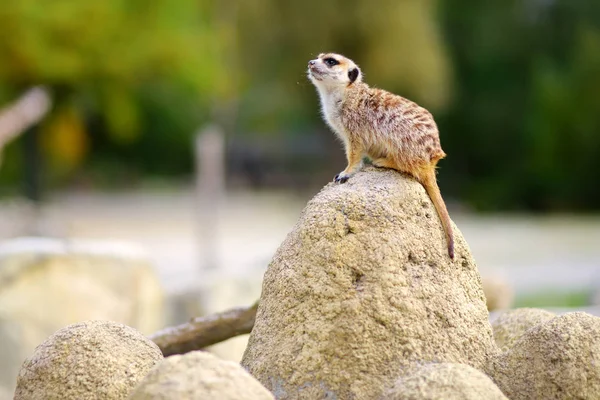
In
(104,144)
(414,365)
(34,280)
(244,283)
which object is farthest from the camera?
(104,144)

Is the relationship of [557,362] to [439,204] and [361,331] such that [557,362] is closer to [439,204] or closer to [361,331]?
[361,331]

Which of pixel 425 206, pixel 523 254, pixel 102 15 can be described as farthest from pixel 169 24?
pixel 425 206

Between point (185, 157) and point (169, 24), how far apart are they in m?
14.0

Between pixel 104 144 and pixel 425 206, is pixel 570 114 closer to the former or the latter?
pixel 104 144

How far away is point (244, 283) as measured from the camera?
8008mm

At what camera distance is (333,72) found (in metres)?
4.21

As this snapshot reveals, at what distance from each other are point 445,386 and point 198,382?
0.73 m

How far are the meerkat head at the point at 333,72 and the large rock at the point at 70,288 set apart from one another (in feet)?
11.1

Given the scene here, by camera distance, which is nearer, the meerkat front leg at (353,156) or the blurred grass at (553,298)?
the meerkat front leg at (353,156)

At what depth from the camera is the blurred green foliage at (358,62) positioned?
20.0 meters

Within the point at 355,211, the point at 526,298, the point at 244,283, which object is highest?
the point at 355,211

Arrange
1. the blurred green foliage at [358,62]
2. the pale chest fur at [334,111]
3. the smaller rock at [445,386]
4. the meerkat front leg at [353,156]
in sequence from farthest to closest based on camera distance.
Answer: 1. the blurred green foliage at [358,62]
2. the pale chest fur at [334,111]
3. the meerkat front leg at [353,156]
4. the smaller rock at [445,386]

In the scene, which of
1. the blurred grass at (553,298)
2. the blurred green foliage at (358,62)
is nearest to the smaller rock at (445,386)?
the blurred grass at (553,298)

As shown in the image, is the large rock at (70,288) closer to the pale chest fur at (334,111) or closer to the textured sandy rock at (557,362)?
the pale chest fur at (334,111)
